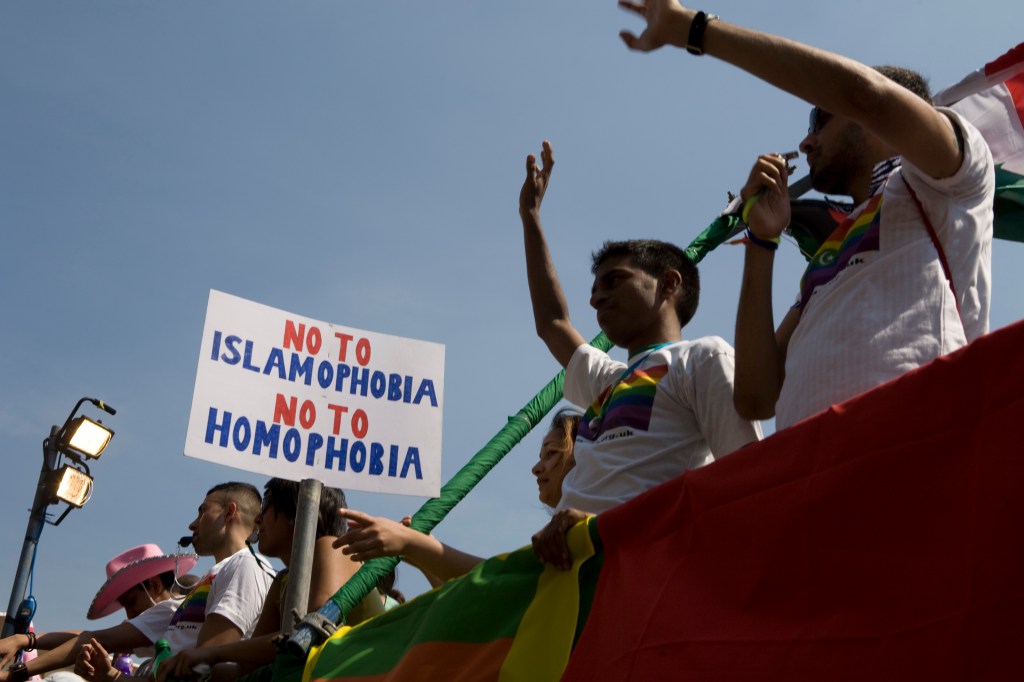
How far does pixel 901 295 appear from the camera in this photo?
2.15m

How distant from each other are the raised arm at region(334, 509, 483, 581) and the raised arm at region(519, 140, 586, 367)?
0.75m

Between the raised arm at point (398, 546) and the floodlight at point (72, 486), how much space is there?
6.89 meters

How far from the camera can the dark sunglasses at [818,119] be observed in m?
2.69

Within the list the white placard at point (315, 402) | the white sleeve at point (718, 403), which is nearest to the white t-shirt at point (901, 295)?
the white sleeve at point (718, 403)

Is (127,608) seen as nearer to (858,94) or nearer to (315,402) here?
(315,402)

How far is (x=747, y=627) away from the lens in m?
1.83

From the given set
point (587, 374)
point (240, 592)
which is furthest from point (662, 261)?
point (240, 592)

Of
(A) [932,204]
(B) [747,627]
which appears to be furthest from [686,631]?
(A) [932,204]

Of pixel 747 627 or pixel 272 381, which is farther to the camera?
pixel 272 381

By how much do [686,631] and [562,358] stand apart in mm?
1726

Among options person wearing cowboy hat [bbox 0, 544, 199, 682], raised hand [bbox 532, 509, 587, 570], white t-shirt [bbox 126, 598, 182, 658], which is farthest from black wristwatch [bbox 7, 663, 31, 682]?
raised hand [bbox 532, 509, 587, 570]

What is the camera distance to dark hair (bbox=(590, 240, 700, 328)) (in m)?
3.33

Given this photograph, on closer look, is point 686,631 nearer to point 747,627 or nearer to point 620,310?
point 747,627

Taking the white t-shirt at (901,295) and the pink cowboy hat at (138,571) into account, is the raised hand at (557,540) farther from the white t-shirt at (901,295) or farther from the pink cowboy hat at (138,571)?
the pink cowboy hat at (138,571)
